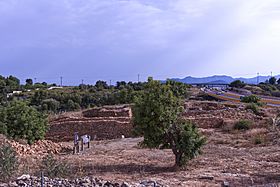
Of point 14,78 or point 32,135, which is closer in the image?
point 32,135

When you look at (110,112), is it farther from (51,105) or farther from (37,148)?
(37,148)

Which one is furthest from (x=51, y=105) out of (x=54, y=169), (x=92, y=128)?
(x=54, y=169)

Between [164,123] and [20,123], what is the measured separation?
10173 millimetres

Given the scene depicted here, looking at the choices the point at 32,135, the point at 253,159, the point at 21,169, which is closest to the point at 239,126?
the point at 253,159

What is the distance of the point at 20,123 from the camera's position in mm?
21375

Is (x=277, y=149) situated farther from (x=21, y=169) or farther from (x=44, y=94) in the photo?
(x=44, y=94)

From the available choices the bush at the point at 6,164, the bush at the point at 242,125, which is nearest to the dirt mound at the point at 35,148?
the bush at the point at 6,164

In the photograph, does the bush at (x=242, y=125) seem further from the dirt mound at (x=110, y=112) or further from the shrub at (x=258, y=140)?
the dirt mound at (x=110, y=112)

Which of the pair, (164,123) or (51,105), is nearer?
(164,123)

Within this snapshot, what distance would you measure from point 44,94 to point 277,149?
1734 inches

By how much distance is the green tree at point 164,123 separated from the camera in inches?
552

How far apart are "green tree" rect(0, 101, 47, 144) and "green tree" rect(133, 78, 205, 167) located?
29.0 feet

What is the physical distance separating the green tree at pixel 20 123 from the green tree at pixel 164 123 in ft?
29.0

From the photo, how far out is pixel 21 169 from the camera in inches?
510
